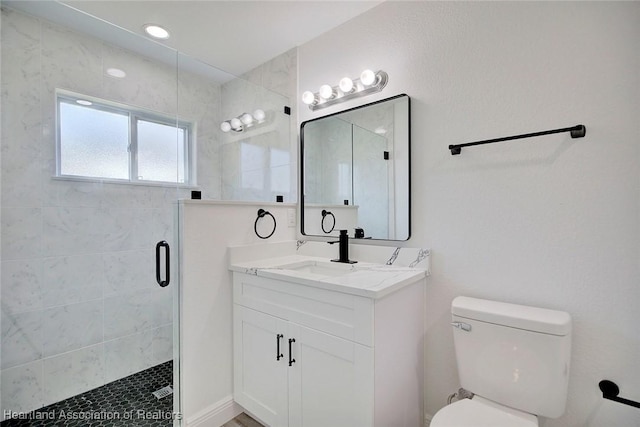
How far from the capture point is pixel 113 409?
1.82 metres

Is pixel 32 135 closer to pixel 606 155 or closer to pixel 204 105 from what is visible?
pixel 204 105

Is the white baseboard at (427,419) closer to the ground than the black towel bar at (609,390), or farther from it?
closer to the ground

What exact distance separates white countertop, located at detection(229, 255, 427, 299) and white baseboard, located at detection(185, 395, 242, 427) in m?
0.79

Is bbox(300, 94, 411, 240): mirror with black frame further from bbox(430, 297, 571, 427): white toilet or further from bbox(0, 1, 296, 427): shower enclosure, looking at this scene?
bbox(430, 297, 571, 427): white toilet

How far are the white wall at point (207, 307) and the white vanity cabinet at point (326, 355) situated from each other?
0.09 m

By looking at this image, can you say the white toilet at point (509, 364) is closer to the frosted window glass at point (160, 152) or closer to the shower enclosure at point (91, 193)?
the shower enclosure at point (91, 193)

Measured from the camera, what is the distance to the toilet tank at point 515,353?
1138mm

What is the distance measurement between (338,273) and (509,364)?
0.94 metres

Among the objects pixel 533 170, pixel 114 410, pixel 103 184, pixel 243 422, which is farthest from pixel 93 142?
pixel 533 170

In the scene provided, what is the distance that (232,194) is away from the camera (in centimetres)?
236

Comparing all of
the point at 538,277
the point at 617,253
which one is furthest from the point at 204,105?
the point at 617,253

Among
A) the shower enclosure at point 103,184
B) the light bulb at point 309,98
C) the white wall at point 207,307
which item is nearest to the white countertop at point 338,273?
the white wall at point 207,307

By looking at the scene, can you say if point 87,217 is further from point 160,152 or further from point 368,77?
point 368,77

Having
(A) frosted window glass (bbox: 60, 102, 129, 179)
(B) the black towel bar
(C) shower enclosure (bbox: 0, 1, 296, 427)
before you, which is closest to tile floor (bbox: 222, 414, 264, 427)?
(C) shower enclosure (bbox: 0, 1, 296, 427)
